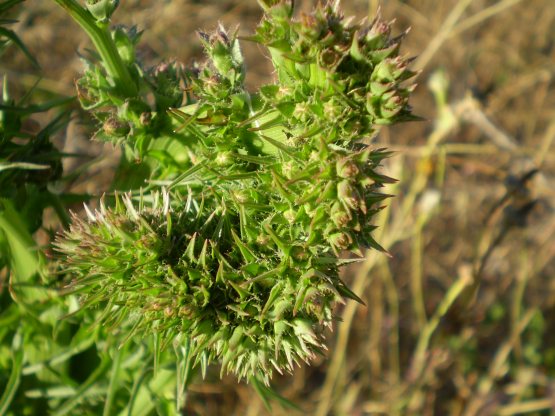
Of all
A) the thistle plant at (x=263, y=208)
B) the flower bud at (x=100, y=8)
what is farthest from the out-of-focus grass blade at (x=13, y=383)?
the flower bud at (x=100, y=8)

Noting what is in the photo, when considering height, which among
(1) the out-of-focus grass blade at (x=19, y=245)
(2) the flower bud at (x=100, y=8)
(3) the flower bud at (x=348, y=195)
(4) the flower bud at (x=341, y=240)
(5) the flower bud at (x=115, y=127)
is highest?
(2) the flower bud at (x=100, y=8)

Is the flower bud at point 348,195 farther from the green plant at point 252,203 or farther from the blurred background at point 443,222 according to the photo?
the blurred background at point 443,222

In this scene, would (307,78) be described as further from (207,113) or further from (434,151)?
(434,151)

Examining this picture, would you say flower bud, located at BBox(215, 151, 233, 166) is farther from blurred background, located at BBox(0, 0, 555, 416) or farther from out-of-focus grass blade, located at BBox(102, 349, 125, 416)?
blurred background, located at BBox(0, 0, 555, 416)

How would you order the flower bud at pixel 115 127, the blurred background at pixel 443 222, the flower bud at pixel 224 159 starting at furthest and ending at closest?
the blurred background at pixel 443 222, the flower bud at pixel 115 127, the flower bud at pixel 224 159

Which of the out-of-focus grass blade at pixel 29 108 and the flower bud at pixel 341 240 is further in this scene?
the out-of-focus grass blade at pixel 29 108

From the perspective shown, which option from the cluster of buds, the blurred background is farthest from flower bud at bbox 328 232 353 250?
the blurred background

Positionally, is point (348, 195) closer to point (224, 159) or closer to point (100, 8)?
point (224, 159)
